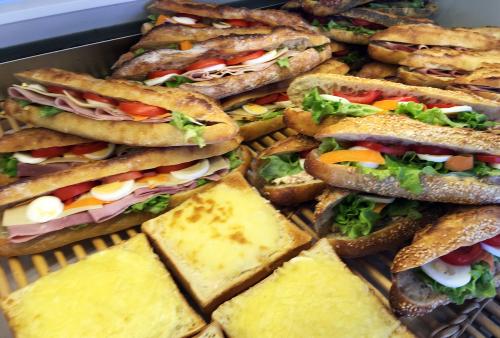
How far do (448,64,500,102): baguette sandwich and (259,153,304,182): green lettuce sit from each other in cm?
141

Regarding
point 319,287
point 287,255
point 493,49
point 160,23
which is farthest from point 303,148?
point 493,49

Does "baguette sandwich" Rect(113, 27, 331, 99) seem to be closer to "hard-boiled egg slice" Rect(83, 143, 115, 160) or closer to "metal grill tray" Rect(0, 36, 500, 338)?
"metal grill tray" Rect(0, 36, 500, 338)

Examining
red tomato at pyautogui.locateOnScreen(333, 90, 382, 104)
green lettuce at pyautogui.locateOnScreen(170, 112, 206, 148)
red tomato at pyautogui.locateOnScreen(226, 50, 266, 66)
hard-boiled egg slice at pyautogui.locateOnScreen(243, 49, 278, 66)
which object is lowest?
red tomato at pyautogui.locateOnScreen(333, 90, 382, 104)

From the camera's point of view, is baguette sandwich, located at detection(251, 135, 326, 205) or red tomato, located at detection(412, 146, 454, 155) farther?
baguette sandwich, located at detection(251, 135, 326, 205)

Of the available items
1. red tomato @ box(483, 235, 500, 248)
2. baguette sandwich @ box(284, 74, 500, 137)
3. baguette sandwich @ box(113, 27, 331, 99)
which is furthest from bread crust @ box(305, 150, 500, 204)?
baguette sandwich @ box(113, 27, 331, 99)

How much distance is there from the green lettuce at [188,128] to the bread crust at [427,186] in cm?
79

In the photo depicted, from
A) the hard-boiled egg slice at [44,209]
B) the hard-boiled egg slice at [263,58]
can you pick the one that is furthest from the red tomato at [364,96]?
the hard-boiled egg slice at [44,209]

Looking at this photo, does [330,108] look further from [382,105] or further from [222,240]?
[222,240]

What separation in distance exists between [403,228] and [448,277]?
45 centimetres

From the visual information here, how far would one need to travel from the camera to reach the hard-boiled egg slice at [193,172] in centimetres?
300

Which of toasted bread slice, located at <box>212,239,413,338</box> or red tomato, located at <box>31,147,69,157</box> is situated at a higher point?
red tomato, located at <box>31,147,69,157</box>

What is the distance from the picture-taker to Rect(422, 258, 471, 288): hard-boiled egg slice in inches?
86.2

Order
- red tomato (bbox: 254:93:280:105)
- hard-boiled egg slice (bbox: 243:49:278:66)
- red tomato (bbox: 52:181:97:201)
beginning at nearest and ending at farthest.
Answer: red tomato (bbox: 52:181:97:201) → hard-boiled egg slice (bbox: 243:49:278:66) → red tomato (bbox: 254:93:280:105)

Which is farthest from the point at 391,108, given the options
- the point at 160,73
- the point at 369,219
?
the point at 160,73
